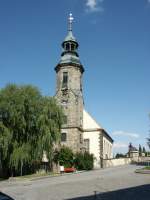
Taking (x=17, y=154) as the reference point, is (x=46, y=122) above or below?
above

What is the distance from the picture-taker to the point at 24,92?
115 ft

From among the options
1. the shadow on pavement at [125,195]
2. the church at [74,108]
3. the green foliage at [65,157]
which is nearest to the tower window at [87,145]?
the church at [74,108]

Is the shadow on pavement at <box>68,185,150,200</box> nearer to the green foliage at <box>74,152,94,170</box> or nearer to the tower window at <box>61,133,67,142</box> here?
the green foliage at <box>74,152,94,170</box>

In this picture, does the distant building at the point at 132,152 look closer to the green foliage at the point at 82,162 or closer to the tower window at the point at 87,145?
the tower window at the point at 87,145

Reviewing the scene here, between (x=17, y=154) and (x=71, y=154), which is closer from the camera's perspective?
(x=17, y=154)

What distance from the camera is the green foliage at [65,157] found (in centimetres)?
4312

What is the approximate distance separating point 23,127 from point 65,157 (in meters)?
11.3

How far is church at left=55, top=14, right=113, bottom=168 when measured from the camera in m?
47.9

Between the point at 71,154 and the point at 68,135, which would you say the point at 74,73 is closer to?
the point at 68,135

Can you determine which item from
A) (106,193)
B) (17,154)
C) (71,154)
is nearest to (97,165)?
(71,154)

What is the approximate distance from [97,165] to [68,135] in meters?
7.30

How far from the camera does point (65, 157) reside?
142 ft

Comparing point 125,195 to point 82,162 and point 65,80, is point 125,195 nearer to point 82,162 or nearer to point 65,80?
point 82,162

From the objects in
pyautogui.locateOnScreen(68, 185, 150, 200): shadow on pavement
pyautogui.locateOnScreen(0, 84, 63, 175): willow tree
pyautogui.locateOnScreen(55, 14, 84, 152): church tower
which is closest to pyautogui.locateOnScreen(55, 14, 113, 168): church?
pyautogui.locateOnScreen(55, 14, 84, 152): church tower
